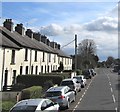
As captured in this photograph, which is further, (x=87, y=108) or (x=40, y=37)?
(x=40, y=37)

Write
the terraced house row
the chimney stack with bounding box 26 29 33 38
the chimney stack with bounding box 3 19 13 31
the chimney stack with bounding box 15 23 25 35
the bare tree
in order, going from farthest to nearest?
the bare tree < the chimney stack with bounding box 26 29 33 38 < the chimney stack with bounding box 15 23 25 35 < the chimney stack with bounding box 3 19 13 31 < the terraced house row

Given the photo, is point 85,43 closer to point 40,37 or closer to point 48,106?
point 40,37

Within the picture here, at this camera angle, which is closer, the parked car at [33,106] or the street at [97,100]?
the parked car at [33,106]

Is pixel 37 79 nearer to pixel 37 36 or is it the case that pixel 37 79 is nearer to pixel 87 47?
pixel 37 36

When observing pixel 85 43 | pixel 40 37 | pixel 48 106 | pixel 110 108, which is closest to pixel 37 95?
pixel 110 108

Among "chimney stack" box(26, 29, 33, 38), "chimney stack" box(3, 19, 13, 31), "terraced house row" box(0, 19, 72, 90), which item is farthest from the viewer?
"chimney stack" box(26, 29, 33, 38)

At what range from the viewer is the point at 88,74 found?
61.0m

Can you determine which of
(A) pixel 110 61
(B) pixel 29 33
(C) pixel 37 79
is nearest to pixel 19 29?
(B) pixel 29 33

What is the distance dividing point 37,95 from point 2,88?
24.9 ft

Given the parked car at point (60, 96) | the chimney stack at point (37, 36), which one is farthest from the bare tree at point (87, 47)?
the parked car at point (60, 96)

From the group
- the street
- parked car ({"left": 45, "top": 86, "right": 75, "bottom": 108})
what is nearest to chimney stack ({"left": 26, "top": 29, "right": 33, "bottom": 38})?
the street

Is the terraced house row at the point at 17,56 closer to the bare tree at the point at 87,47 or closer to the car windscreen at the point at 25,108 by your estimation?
the car windscreen at the point at 25,108

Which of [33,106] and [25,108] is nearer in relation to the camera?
[25,108]

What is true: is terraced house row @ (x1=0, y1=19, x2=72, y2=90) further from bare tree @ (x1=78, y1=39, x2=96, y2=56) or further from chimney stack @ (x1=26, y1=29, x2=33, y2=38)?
bare tree @ (x1=78, y1=39, x2=96, y2=56)
